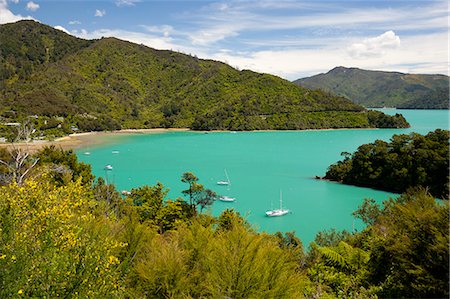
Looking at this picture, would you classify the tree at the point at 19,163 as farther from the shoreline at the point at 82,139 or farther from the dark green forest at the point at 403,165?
the shoreline at the point at 82,139

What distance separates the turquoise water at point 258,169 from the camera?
2788 cm

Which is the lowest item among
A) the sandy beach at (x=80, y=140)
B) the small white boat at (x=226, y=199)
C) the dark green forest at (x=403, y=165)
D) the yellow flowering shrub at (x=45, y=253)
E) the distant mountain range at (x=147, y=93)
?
the small white boat at (x=226, y=199)

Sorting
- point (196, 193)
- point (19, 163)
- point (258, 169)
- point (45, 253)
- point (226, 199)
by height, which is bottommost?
point (226, 199)

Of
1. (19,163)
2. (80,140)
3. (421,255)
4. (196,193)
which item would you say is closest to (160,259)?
(421,255)

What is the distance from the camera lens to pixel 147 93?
122m

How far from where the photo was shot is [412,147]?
108 feet

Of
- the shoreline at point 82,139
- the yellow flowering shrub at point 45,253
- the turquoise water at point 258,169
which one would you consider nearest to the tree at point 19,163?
the yellow flowering shrub at point 45,253

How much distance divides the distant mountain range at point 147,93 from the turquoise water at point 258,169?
485 inches

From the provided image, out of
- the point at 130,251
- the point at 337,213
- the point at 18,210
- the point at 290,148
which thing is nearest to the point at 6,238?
the point at 18,210

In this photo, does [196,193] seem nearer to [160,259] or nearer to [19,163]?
[19,163]

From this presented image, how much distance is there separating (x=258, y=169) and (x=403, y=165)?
17528mm

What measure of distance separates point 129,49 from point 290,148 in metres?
95.8

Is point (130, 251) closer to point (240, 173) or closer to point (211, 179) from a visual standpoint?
point (211, 179)

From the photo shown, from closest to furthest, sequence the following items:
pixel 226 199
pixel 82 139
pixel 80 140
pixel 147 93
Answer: pixel 226 199 → pixel 80 140 → pixel 82 139 → pixel 147 93
